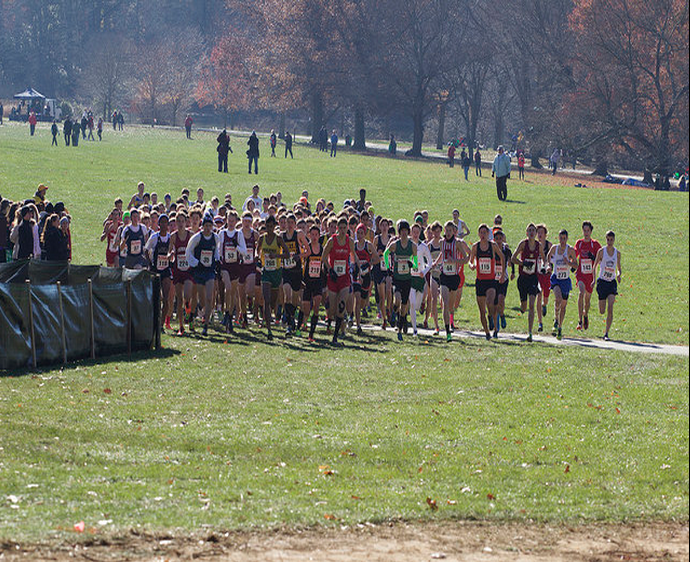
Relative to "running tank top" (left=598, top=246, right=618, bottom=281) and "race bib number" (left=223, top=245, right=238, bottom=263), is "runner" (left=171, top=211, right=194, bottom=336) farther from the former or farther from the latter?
"running tank top" (left=598, top=246, right=618, bottom=281)

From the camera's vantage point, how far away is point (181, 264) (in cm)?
1961

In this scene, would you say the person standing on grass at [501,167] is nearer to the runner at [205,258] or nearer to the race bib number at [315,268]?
the race bib number at [315,268]

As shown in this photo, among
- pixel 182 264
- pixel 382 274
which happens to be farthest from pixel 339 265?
pixel 382 274

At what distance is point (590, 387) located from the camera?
53.2ft

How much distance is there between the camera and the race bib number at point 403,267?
65.3 ft

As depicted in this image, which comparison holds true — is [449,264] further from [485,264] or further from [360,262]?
[360,262]

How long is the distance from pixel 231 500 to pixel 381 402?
15.9 ft

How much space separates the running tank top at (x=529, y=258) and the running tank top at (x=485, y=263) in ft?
4.10

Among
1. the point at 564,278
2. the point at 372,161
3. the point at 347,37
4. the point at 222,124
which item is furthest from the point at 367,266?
the point at 222,124

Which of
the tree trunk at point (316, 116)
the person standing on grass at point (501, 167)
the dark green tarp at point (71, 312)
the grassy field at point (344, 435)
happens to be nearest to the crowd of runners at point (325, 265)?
the grassy field at point (344, 435)

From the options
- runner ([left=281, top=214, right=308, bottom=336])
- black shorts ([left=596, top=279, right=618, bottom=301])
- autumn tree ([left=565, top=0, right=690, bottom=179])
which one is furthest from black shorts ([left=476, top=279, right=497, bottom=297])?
autumn tree ([left=565, top=0, right=690, bottom=179])

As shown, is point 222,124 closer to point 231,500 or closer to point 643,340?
point 643,340

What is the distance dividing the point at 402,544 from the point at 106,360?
8.64 metres

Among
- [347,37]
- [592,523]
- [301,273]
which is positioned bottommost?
[592,523]
